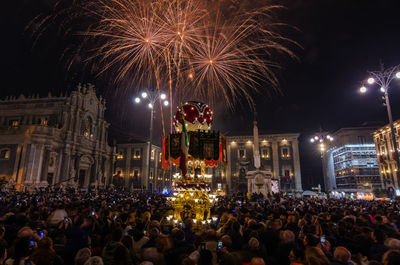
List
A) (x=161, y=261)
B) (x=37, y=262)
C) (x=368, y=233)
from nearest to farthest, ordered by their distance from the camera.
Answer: (x=37, y=262) → (x=161, y=261) → (x=368, y=233)

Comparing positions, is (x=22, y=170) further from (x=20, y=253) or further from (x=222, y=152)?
(x=20, y=253)

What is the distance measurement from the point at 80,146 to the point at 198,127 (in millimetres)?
37912

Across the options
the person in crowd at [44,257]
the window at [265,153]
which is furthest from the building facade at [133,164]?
the person in crowd at [44,257]

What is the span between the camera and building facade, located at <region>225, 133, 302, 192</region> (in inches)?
2093

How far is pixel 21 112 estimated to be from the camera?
42969 mm

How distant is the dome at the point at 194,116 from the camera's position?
12750 millimetres

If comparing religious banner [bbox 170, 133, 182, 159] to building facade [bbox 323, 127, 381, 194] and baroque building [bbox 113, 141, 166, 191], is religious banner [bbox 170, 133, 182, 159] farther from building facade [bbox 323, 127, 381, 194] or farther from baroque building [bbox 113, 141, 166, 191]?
building facade [bbox 323, 127, 381, 194]

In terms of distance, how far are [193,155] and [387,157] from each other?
53.5m

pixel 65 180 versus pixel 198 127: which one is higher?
pixel 198 127

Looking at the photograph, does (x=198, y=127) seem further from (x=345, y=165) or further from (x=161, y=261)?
(x=345, y=165)

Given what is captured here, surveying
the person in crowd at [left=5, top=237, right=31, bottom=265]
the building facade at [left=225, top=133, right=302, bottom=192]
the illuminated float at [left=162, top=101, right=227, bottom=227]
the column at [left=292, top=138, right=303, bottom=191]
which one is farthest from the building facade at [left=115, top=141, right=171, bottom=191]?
the person in crowd at [left=5, top=237, right=31, bottom=265]

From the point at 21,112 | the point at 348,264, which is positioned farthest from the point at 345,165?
the point at 21,112

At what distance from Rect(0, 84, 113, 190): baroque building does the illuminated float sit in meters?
28.6

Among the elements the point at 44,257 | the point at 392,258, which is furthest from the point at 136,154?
the point at 392,258
